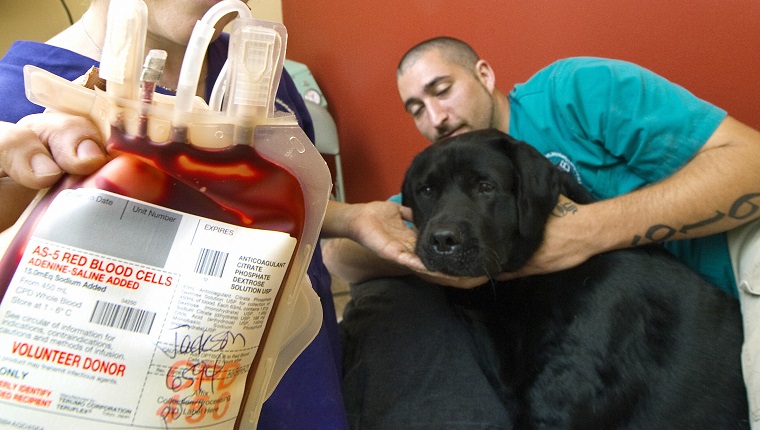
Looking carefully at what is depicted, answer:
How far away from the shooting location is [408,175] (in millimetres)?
1229

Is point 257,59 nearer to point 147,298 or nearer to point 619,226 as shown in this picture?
point 147,298

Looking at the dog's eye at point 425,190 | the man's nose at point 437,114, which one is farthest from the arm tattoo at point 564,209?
the man's nose at point 437,114

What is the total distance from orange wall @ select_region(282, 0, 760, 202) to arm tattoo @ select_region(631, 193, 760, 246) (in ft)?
1.30

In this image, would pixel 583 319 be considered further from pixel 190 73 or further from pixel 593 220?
pixel 190 73

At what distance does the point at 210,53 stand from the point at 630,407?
983 millimetres

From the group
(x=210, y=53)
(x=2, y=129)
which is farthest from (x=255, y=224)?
(x=210, y=53)

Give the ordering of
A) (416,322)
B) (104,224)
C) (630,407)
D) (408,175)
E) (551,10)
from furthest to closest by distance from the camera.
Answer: (551,10) → (408,175) → (416,322) → (630,407) → (104,224)

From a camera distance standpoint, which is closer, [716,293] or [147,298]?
[147,298]

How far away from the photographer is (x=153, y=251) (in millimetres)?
396

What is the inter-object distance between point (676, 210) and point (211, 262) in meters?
0.90

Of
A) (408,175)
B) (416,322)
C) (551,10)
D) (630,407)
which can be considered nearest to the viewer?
A: (630,407)

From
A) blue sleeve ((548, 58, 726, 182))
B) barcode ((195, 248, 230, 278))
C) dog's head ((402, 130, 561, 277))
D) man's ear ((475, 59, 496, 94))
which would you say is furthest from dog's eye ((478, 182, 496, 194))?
barcode ((195, 248, 230, 278))

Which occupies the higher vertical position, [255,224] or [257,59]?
[257,59]

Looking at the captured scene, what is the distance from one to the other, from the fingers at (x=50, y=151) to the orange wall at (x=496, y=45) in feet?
4.45
